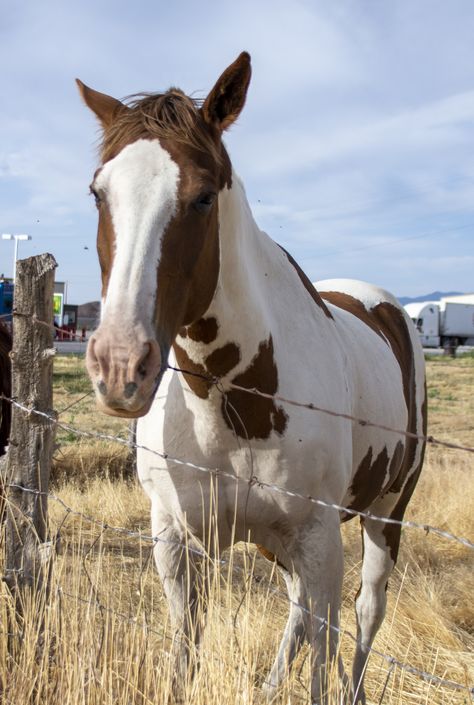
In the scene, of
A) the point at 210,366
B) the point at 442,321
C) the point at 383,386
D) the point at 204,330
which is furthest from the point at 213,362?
the point at 442,321

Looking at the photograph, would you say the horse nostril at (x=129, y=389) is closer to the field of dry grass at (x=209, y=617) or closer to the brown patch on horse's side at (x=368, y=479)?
the field of dry grass at (x=209, y=617)

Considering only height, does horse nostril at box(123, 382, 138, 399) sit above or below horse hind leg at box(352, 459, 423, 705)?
above

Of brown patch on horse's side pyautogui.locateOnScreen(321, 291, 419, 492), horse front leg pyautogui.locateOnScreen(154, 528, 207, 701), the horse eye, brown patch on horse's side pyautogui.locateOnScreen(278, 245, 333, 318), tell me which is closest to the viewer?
the horse eye

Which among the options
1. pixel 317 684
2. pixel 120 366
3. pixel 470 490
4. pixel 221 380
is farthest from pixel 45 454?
pixel 470 490

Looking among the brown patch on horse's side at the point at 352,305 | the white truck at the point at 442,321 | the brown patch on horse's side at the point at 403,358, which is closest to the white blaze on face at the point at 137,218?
the brown patch on horse's side at the point at 352,305

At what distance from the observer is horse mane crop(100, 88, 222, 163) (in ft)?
7.29

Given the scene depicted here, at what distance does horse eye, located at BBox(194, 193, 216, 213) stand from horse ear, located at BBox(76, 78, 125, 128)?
0.57 meters

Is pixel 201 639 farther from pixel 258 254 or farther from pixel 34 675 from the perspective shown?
pixel 258 254

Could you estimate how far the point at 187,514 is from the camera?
2.63 m

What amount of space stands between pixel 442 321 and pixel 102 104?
165 ft

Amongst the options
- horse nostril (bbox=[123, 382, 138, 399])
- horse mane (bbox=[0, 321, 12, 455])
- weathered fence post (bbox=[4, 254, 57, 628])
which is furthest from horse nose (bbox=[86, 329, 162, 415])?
horse mane (bbox=[0, 321, 12, 455])

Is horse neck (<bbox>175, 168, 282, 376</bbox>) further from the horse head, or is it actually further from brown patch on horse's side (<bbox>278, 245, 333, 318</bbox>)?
brown patch on horse's side (<bbox>278, 245, 333, 318</bbox>)

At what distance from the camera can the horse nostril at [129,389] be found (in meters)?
1.84

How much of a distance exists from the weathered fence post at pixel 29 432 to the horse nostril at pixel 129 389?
90cm
